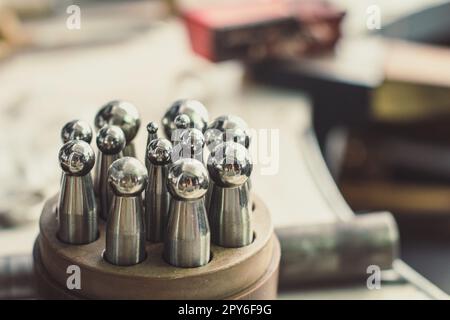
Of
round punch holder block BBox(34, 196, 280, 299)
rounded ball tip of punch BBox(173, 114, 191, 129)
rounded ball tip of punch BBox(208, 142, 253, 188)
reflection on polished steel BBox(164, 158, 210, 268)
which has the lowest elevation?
round punch holder block BBox(34, 196, 280, 299)

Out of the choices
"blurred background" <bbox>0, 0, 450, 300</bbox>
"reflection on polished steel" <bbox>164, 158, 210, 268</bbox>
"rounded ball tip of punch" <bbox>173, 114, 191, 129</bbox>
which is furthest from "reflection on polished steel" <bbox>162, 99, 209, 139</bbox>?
"blurred background" <bbox>0, 0, 450, 300</bbox>

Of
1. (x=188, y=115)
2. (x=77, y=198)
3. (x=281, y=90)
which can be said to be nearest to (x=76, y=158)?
(x=77, y=198)

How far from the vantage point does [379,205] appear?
1874 mm

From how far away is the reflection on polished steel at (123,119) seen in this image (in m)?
0.84

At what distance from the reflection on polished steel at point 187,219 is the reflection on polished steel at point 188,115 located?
12 cm

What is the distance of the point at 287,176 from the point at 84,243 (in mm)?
645

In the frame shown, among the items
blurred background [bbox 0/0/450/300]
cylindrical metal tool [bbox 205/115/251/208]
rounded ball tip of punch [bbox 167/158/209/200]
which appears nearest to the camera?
rounded ball tip of punch [bbox 167/158/209/200]

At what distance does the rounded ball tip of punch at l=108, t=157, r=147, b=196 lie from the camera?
2.29 feet

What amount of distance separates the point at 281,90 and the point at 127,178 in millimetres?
1029

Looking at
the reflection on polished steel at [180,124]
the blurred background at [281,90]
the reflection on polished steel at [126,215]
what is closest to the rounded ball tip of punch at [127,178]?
the reflection on polished steel at [126,215]

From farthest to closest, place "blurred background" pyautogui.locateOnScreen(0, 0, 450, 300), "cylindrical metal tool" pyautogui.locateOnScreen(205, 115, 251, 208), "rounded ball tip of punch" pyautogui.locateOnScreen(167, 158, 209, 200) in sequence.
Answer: "blurred background" pyautogui.locateOnScreen(0, 0, 450, 300), "cylindrical metal tool" pyautogui.locateOnScreen(205, 115, 251, 208), "rounded ball tip of punch" pyautogui.locateOnScreen(167, 158, 209, 200)

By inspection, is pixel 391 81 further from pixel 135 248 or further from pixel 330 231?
pixel 135 248

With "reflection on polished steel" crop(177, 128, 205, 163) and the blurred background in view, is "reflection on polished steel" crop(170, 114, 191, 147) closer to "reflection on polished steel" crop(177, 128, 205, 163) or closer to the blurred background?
"reflection on polished steel" crop(177, 128, 205, 163)

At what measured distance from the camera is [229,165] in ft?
2.36
